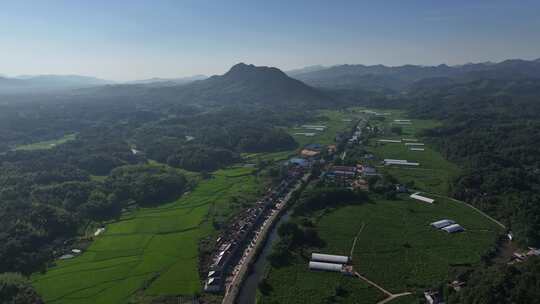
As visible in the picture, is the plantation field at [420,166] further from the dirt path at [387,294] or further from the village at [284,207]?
the dirt path at [387,294]

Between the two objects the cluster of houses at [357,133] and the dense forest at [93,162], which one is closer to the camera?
the dense forest at [93,162]

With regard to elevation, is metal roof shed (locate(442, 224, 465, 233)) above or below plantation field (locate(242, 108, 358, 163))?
below

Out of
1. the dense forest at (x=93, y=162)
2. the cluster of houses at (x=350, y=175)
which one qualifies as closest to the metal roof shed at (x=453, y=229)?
the cluster of houses at (x=350, y=175)

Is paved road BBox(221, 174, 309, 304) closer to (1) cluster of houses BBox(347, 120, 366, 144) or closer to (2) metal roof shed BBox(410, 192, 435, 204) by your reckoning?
(2) metal roof shed BBox(410, 192, 435, 204)

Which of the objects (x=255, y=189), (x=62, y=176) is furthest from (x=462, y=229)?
(x=62, y=176)

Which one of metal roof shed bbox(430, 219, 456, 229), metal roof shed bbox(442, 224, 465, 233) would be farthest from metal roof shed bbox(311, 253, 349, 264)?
metal roof shed bbox(442, 224, 465, 233)
